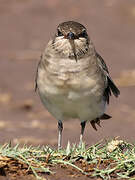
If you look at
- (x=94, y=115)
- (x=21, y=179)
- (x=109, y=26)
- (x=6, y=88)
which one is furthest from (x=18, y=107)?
(x=21, y=179)

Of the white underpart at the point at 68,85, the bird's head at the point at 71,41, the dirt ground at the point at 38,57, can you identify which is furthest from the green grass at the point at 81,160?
the dirt ground at the point at 38,57

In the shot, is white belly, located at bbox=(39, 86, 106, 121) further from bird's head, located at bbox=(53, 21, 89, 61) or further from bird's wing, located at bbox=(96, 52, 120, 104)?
bird's head, located at bbox=(53, 21, 89, 61)

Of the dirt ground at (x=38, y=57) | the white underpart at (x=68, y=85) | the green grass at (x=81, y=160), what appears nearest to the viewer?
the green grass at (x=81, y=160)

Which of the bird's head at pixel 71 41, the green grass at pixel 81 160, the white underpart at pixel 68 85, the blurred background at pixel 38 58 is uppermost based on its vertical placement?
the bird's head at pixel 71 41

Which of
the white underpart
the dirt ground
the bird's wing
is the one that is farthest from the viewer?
the dirt ground

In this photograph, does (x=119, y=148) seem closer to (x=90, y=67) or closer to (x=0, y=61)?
(x=90, y=67)

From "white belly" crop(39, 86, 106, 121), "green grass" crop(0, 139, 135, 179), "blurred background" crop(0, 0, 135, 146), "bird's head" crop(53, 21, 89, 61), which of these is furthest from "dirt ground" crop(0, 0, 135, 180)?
"green grass" crop(0, 139, 135, 179)

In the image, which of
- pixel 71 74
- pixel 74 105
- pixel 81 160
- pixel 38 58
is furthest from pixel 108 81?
pixel 38 58

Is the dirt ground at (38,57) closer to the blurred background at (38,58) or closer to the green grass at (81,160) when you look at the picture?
the blurred background at (38,58)
